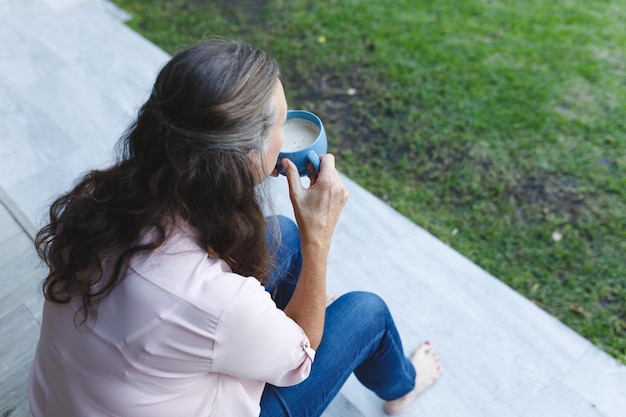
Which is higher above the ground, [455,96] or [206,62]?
[206,62]

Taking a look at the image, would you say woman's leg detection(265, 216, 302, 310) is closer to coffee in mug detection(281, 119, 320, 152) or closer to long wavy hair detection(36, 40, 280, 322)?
coffee in mug detection(281, 119, 320, 152)

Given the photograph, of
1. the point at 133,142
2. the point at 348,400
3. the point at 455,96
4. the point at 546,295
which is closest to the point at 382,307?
the point at 348,400

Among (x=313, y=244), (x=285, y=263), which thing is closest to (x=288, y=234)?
(x=285, y=263)

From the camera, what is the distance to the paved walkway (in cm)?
195

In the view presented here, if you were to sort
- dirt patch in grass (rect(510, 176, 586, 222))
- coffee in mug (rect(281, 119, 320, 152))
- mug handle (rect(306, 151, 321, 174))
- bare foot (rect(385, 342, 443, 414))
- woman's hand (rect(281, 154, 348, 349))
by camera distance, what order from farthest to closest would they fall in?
dirt patch in grass (rect(510, 176, 586, 222)) < bare foot (rect(385, 342, 443, 414)) < coffee in mug (rect(281, 119, 320, 152)) < mug handle (rect(306, 151, 321, 174)) < woman's hand (rect(281, 154, 348, 349))

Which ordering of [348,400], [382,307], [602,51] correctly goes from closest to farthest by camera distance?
[382,307], [348,400], [602,51]

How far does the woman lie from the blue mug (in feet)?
0.72

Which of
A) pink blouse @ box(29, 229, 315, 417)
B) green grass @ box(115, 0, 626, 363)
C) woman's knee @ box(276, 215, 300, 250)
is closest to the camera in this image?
pink blouse @ box(29, 229, 315, 417)

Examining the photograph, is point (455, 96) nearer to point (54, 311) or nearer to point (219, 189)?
point (219, 189)

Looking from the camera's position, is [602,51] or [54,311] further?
[602,51]

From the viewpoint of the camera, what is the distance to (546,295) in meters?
2.27

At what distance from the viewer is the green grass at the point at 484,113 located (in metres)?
2.41

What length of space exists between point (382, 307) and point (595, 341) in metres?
1.09

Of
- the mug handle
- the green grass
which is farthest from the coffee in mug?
the green grass
